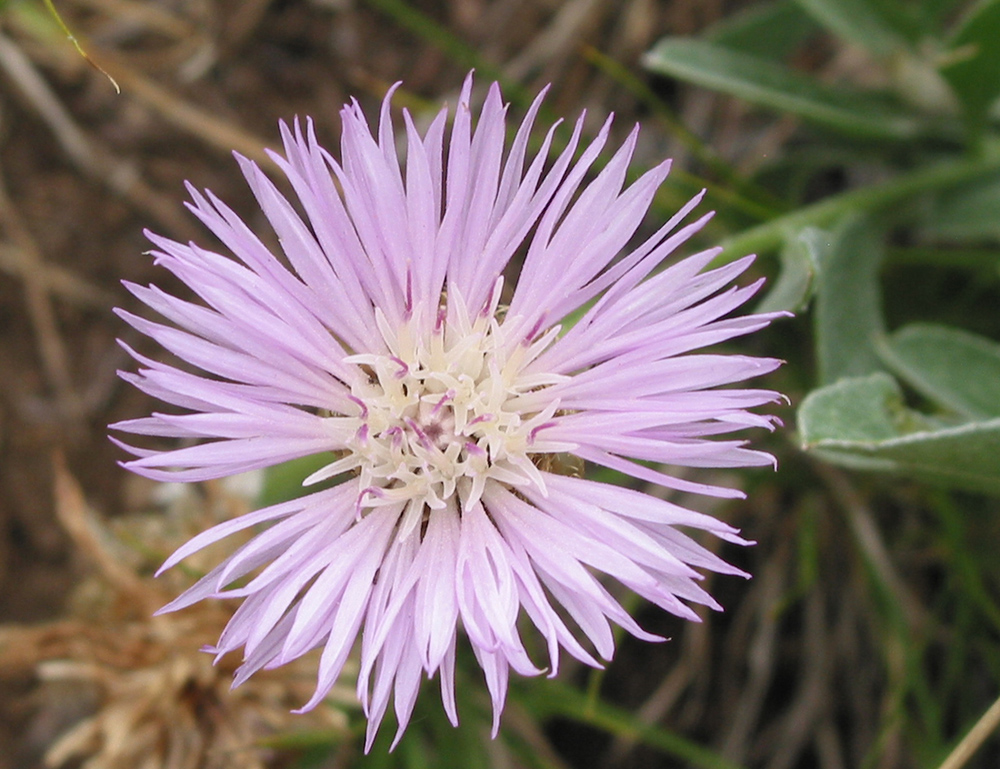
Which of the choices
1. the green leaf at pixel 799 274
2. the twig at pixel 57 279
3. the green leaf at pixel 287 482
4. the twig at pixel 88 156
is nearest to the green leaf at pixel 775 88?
the green leaf at pixel 799 274

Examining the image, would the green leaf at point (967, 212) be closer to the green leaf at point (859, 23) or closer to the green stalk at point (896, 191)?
the green stalk at point (896, 191)

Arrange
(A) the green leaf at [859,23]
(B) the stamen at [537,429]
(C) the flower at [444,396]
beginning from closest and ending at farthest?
(C) the flower at [444,396]
(B) the stamen at [537,429]
(A) the green leaf at [859,23]

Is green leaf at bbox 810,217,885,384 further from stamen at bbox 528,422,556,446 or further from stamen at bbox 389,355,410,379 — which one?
stamen at bbox 389,355,410,379

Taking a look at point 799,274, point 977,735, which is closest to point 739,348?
point 799,274

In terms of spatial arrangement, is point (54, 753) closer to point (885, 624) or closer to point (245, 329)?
point (245, 329)

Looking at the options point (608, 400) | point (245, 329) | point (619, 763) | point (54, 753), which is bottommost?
point (619, 763)

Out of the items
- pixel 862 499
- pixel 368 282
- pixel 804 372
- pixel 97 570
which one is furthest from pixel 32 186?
pixel 862 499
